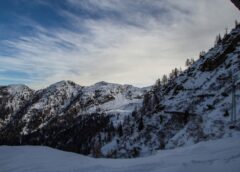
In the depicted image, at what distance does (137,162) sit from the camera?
564 inches

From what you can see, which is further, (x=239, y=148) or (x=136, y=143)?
(x=136, y=143)

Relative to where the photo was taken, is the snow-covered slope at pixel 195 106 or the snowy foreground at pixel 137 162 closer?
the snowy foreground at pixel 137 162

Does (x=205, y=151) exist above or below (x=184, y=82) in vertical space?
below

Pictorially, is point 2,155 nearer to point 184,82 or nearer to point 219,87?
point 219,87

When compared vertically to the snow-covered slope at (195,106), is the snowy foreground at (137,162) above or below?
Answer: below

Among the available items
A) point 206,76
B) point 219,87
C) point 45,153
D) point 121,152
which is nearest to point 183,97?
point 206,76

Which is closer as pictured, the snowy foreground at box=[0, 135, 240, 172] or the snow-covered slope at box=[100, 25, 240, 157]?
A: the snowy foreground at box=[0, 135, 240, 172]

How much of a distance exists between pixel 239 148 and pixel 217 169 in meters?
4.21

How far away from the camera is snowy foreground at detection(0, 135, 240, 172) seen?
39.4 feet

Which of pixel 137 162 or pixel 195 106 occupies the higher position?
pixel 195 106

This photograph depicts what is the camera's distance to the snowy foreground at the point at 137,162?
12.0m

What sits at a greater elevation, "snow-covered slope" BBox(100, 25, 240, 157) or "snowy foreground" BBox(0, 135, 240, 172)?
"snow-covered slope" BBox(100, 25, 240, 157)

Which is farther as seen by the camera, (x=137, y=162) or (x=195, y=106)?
(x=195, y=106)

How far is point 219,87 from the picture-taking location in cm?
9631
